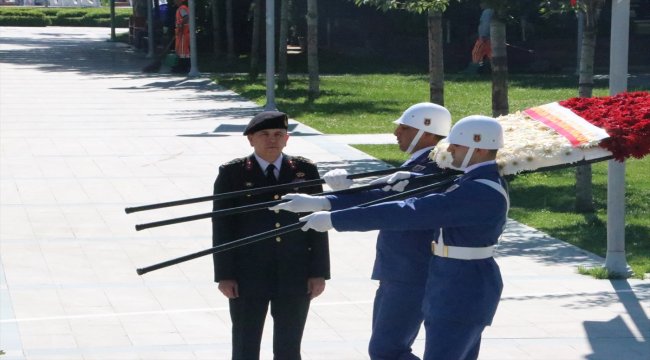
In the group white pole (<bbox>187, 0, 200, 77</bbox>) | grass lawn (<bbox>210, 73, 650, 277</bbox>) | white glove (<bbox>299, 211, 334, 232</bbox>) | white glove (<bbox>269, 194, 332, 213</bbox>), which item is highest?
white glove (<bbox>269, 194, 332, 213</bbox>)

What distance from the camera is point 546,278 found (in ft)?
36.0

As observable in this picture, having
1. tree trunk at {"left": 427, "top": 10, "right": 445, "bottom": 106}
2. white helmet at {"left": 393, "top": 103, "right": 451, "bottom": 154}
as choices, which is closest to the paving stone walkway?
tree trunk at {"left": 427, "top": 10, "right": 445, "bottom": 106}

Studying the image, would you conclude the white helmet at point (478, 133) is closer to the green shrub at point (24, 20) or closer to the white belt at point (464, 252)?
the white belt at point (464, 252)

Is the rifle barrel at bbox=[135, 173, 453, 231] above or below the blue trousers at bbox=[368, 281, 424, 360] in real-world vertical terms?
above

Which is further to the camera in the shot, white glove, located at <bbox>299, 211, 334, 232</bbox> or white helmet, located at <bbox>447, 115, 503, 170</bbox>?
white helmet, located at <bbox>447, 115, 503, 170</bbox>

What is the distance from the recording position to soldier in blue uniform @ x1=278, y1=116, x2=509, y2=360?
19.4 feet

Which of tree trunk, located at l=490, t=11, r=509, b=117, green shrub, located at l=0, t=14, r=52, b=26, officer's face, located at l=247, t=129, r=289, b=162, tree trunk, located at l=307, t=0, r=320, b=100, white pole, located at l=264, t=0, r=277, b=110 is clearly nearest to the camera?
officer's face, located at l=247, t=129, r=289, b=162

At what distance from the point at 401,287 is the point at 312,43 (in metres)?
20.4

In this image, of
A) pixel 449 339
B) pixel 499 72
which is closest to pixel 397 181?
pixel 449 339

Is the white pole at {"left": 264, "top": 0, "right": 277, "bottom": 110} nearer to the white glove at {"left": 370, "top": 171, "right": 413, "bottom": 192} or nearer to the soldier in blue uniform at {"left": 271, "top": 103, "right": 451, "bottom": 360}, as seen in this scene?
the soldier in blue uniform at {"left": 271, "top": 103, "right": 451, "bottom": 360}

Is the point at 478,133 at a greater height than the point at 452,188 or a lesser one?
greater

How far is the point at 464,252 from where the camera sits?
6.12 meters

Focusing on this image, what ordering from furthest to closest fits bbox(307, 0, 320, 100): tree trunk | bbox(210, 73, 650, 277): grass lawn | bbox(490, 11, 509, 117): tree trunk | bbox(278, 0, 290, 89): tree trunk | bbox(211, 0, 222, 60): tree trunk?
bbox(211, 0, 222, 60): tree trunk < bbox(278, 0, 290, 89): tree trunk < bbox(307, 0, 320, 100): tree trunk < bbox(490, 11, 509, 117): tree trunk < bbox(210, 73, 650, 277): grass lawn

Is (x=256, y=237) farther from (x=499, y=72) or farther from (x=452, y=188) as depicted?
(x=499, y=72)
